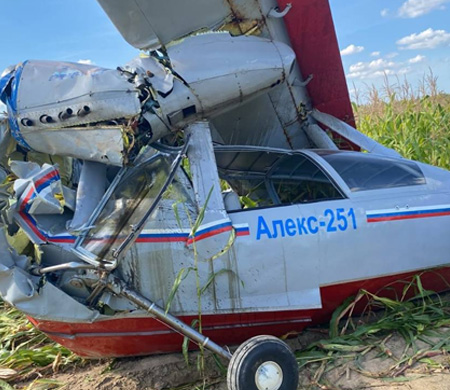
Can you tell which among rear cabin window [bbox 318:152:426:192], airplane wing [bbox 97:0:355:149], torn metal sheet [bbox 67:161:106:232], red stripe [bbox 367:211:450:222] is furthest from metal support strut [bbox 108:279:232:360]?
airplane wing [bbox 97:0:355:149]

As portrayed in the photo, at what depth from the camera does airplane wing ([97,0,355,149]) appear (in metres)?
→ 3.78

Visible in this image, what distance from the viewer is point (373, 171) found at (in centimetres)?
411

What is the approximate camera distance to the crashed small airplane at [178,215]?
125 inches

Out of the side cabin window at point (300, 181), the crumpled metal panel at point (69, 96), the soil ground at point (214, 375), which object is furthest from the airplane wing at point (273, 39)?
the soil ground at point (214, 375)

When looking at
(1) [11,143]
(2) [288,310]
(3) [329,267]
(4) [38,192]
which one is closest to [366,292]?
(3) [329,267]

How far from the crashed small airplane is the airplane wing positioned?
0.02 metres

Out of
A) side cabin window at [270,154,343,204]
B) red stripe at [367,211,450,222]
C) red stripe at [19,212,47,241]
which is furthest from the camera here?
side cabin window at [270,154,343,204]

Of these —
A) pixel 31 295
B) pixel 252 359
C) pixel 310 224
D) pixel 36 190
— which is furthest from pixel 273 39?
pixel 31 295

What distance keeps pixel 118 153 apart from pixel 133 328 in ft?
4.36

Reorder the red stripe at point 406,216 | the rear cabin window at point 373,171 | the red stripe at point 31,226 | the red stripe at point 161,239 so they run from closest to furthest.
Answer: the red stripe at point 31,226, the red stripe at point 161,239, the red stripe at point 406,216, the rear cabin window at point 373,171

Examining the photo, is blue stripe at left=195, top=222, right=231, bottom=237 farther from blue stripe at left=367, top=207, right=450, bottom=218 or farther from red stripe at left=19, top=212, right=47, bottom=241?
blue stripe at left=367, top=207, right=450, bottom=218

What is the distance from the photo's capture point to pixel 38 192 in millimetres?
3041

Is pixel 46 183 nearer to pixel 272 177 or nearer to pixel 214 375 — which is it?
pixel 214 375

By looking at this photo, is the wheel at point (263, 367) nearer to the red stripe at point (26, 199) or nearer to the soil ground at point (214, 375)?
the soil ground at point (214, 375)
